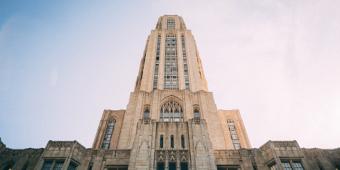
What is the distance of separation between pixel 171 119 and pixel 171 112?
63.8 inches

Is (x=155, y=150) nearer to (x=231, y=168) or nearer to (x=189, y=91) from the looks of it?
(x=231, y=168)

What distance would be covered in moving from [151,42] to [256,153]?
117 feet

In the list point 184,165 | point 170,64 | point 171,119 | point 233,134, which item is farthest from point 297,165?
point 170,64

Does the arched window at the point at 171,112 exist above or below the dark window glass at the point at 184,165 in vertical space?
above

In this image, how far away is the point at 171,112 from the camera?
1545 inches

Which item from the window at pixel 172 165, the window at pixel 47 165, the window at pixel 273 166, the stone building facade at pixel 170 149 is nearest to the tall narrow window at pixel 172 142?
the stone building facade at pixel 170 149

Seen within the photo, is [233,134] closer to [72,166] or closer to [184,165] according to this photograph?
[184,165]

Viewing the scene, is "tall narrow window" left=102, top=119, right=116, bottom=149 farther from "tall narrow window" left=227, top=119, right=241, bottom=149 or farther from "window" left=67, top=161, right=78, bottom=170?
"tall narrow window" left=227, top=119, right=241, bottom=149

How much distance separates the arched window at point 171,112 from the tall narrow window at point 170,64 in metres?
5.52

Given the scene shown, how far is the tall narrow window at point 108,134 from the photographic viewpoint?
40.3m

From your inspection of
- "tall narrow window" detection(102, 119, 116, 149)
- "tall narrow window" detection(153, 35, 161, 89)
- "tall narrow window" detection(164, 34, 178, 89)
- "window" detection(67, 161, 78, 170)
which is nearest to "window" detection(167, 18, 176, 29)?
"tall narrow window" detection(164, 34, 178, 89)

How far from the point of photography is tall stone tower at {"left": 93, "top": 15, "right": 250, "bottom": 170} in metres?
27.7

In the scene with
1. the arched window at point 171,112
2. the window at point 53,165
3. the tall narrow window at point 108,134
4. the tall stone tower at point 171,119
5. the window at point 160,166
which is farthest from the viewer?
the tall narrow window at point 108,134

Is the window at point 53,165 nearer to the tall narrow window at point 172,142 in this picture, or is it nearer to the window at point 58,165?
the window at point 58,165
